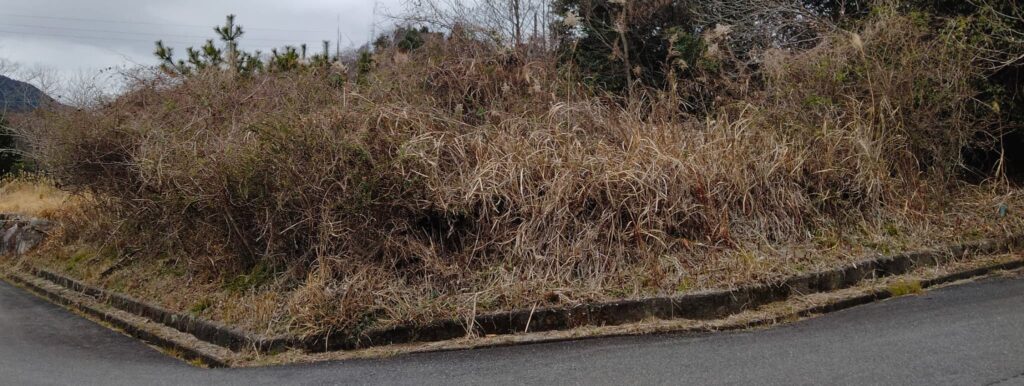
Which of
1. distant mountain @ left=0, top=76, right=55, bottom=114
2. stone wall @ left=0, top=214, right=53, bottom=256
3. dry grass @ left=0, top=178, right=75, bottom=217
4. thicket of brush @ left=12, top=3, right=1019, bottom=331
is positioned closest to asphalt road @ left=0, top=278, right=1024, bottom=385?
thicket of brush @ left=12, top=3, right=1019, bottom=331

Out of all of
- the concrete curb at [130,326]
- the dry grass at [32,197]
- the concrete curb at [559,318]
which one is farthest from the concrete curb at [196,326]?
the dry grass at [32,197]

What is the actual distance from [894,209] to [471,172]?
496 centimetres

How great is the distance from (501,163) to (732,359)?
330 centimetres

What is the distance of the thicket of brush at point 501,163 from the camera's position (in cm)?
730

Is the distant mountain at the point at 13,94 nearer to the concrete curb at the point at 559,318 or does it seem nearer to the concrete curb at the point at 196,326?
the concrete curb at the point at 196,326

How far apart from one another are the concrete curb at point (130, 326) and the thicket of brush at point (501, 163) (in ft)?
2.68

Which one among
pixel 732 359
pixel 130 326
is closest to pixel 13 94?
pixel 130 326

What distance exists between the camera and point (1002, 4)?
32.6 ft

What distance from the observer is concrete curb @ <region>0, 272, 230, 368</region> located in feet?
22.1

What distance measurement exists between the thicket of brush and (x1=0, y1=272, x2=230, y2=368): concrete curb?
817mm

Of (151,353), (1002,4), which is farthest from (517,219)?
(1002,4)

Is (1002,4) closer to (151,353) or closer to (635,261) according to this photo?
(635,261)

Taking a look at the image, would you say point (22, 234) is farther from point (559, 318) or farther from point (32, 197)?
point (559, 318)

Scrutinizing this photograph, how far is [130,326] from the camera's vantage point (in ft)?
27.0
